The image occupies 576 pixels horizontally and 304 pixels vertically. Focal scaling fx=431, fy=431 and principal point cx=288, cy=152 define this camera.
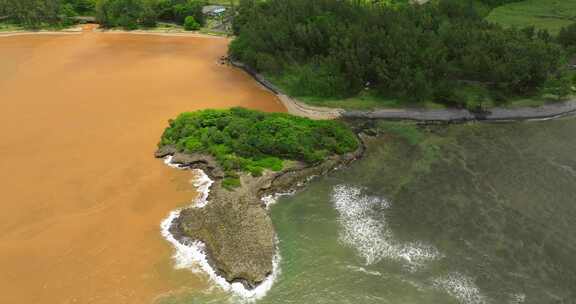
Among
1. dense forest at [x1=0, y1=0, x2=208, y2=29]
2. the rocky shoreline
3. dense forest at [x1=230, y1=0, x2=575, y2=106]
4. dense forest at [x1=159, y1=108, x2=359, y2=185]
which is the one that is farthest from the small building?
dense forest at [x1=159, y1=108, x2=359, y2=185]

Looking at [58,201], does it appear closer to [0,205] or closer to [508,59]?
[0,205]

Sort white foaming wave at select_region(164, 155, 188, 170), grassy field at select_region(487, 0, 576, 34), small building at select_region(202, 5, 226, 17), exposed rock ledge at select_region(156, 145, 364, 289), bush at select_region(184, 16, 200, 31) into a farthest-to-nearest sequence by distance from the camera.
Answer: small building at select_region(202, 5, 226, 17)
bush at select_region(184, 16, 200, 31)
grassy field at select_region(487, 0, 576, 34)
white foaming wave at select_region(164, 155, 188, 170)
exposed rock ledge at select_region(156, 145, 364, 289)

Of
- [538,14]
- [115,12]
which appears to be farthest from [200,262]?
[538,14]

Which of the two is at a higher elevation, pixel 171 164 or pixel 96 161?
pixel 171 164

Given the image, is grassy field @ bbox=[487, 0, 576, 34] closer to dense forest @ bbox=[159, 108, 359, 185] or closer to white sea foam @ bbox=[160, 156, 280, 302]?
dense forest @ bbox=[159, 108, 359, 185]

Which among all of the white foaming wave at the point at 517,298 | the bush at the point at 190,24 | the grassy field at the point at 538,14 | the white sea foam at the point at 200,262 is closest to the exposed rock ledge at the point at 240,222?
the white sea foam at the point at 200,262

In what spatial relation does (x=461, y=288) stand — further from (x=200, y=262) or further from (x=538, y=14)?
(x=538, y=14)
